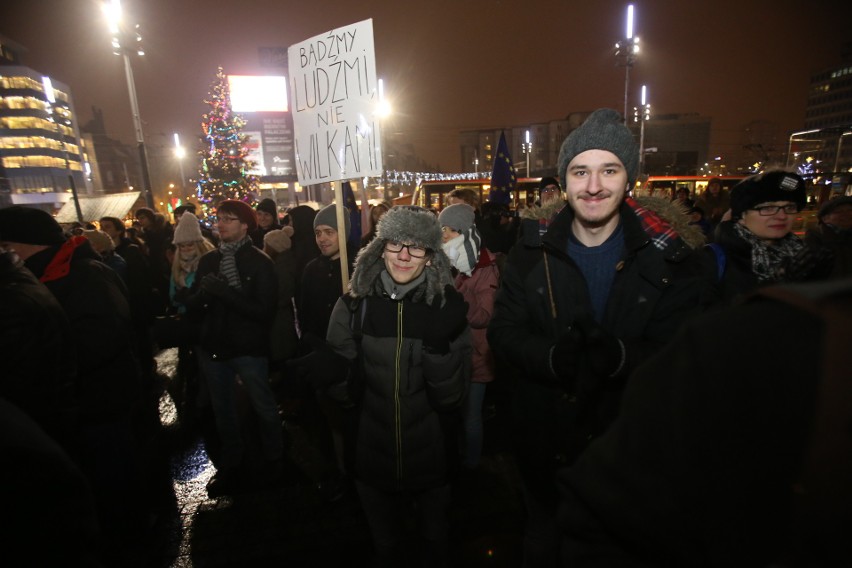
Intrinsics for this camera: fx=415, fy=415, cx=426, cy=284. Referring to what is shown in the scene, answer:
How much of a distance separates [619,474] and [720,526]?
0.50ft

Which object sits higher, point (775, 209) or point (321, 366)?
point (775, 209)

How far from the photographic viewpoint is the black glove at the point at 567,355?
1692 millimetres

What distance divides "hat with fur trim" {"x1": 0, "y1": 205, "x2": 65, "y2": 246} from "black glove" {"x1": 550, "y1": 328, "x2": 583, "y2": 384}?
335 cm

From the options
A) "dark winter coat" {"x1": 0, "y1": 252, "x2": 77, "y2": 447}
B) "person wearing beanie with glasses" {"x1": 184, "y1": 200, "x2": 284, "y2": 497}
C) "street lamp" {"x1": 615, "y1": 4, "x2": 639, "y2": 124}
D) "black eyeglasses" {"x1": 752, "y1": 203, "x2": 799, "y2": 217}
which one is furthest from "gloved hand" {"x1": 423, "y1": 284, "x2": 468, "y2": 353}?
"street lamp" {"x1": 615, "y1": 4, "x2": 639, "y2": 124}

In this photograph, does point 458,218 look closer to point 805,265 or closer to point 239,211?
point 239,211

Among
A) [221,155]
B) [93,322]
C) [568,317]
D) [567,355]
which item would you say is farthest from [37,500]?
[221,155]

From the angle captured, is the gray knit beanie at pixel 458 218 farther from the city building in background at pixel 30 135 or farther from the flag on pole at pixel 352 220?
the city building in background at pixel 30 135

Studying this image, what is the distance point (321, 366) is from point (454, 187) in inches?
685

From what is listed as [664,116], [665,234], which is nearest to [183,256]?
[665,234]

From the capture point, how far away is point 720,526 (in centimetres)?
65

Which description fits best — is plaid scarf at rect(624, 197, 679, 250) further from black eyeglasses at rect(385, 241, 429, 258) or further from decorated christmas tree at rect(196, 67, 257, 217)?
decorated christmas tree at rect(196, 67, 257, 217)

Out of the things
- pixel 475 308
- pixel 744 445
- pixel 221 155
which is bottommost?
pixel 475 308

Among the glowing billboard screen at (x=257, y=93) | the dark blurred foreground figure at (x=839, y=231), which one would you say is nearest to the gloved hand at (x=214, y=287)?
the dark blurred foreground figure at (x=839, y=231)

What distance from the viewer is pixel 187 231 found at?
452cm
